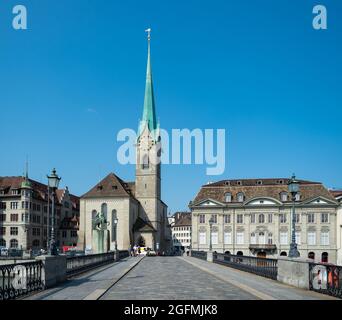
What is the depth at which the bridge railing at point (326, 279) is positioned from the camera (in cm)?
1539

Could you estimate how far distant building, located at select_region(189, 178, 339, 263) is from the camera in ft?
272

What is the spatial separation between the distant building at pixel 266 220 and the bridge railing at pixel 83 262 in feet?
152

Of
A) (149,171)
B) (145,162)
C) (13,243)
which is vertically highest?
(145,162)

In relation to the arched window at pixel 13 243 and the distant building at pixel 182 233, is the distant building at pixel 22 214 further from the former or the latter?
the distant building at pixel 182 233

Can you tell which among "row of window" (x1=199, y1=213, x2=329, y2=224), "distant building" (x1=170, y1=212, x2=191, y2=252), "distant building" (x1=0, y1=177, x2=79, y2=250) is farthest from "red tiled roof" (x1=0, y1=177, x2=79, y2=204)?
"distant building" (x1=170, y1=212, x2=191, y2=252)

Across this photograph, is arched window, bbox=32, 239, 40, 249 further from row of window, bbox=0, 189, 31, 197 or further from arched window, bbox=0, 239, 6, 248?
row of window, bbox=0, 189, 31, 197

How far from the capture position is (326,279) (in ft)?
54.4

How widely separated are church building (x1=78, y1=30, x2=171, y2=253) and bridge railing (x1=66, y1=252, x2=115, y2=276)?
5252 centimetres

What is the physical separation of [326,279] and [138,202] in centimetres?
8943

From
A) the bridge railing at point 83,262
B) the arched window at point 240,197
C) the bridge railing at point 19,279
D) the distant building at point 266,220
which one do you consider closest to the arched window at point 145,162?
the distant building at point 266,220

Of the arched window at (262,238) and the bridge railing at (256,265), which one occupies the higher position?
the bridge railing at (256,265)

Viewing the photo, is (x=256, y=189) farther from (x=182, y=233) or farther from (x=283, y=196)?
(x=182, y=233)

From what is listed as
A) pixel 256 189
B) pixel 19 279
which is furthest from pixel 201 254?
pixel 19 279
